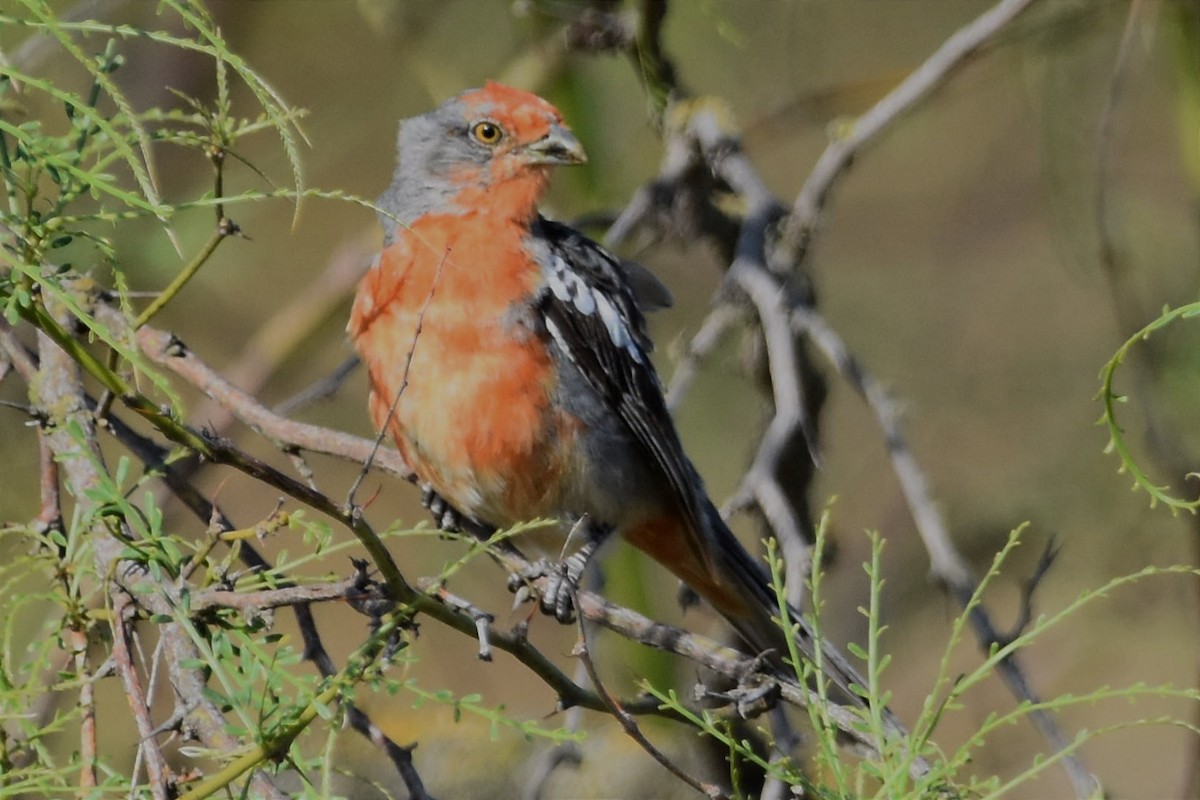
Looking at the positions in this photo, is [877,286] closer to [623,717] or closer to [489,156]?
[489,156]

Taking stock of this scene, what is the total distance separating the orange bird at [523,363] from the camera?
13.2 feet

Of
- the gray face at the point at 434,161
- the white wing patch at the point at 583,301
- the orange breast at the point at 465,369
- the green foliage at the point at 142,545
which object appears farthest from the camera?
the gray face at the point at 434,161

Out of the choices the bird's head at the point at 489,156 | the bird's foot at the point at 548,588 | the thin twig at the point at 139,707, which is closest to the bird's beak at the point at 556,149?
the bird's head at the point at 489,156

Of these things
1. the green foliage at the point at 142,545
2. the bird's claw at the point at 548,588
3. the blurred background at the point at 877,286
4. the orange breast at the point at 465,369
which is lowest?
the green foliage at the point at 142,545

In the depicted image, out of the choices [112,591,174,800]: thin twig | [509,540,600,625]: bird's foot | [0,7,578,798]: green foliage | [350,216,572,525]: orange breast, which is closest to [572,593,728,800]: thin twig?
[0,7,578,798]: green foliage

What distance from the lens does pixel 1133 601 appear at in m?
6.39

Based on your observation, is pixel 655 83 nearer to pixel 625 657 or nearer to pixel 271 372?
pixel 271 372

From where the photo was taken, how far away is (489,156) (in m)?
4.49

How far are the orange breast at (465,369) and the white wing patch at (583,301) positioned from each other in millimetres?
85

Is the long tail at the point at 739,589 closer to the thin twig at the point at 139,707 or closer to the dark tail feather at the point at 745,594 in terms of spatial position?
the dark tail feather at the point at 745,594

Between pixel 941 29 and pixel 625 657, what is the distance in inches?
225

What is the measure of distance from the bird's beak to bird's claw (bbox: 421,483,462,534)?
1099 mm

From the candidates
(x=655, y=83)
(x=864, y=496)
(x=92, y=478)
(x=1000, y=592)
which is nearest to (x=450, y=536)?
(x=92, y=478)

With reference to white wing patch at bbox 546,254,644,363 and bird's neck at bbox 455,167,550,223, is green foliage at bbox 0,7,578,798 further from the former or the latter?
bird's neck at bbox 455,167,550,223
